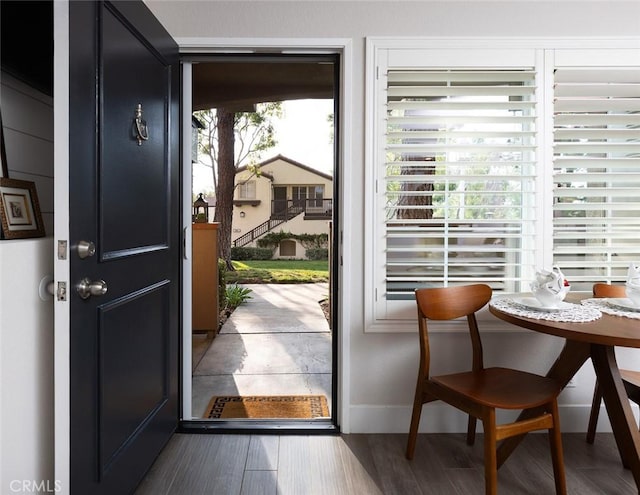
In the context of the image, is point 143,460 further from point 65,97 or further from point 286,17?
point 286,17

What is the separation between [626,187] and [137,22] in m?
2.59

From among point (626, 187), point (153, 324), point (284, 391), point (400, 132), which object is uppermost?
point (400, 132)

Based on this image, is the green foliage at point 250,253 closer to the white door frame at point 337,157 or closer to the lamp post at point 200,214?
the lamp post at point 200,214

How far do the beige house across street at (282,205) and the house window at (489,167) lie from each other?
7851mm

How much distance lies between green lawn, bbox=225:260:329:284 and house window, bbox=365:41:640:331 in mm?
5925

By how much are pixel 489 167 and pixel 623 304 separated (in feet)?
3.03

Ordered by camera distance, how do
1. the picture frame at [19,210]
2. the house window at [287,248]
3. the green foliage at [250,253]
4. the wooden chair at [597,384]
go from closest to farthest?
the picture frame at [19,210]
the wooden chair at [597,384]
the green foliage at [250,253]
the house window at [287,248]

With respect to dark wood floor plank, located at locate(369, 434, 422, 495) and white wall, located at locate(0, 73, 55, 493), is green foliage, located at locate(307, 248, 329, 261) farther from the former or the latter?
white wall, located at locate(0, 73, 55, 493)

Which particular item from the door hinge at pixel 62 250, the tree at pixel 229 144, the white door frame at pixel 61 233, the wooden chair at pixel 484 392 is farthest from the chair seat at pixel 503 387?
the tree at pixel 229 144

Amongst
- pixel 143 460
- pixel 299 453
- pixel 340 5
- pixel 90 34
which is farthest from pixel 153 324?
pixel 340 5

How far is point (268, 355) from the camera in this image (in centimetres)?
416

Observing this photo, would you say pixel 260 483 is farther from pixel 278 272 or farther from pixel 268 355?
pixel 278 272

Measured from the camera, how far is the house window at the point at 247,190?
33.6 ft

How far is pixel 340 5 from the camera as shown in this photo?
93.4 inches
